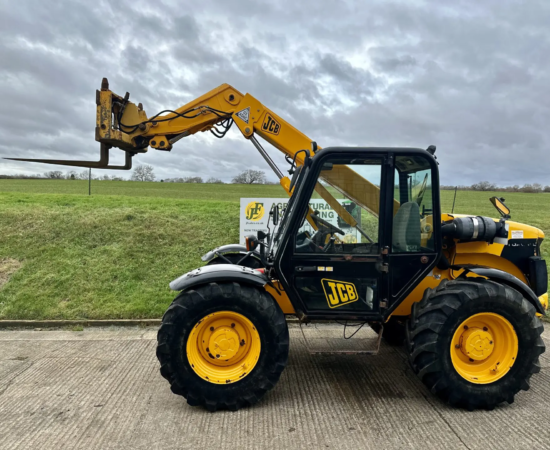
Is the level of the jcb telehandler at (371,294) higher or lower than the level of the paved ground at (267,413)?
higher

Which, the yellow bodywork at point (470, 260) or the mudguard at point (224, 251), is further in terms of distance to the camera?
the mudguard at point (224, 251)

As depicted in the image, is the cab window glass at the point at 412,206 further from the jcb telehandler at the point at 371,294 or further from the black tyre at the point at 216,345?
the black tyre at the point at 216,345

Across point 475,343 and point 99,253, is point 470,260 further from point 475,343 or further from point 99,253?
point 99,253

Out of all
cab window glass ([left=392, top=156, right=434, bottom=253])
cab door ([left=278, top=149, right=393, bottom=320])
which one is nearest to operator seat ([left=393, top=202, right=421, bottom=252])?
A: cab window glass ([left=392, top=156, right=434, bottom=253])

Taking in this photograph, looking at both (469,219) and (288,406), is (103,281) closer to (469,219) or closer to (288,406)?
(288,406)

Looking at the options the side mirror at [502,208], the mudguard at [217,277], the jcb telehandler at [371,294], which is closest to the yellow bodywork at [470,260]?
the jcb telehandler at [371,294]

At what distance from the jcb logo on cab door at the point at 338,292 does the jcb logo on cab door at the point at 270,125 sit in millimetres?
1932

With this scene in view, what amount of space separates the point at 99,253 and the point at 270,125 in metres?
5.09

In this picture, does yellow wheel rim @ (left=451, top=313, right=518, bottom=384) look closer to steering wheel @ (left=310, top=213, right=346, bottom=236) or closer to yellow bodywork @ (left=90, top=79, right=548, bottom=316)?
steering wheel @ (left=310, top=213, right=346, bottom=236)

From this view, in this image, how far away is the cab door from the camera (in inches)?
139

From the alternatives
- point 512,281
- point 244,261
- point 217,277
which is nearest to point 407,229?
point 512,281

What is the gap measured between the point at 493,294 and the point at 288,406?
2008mm

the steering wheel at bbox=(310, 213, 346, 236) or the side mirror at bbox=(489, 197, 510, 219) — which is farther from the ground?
the side mirror at bbox=(489, 197, 510, 219)

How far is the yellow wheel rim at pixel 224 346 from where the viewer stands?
11.3ft
